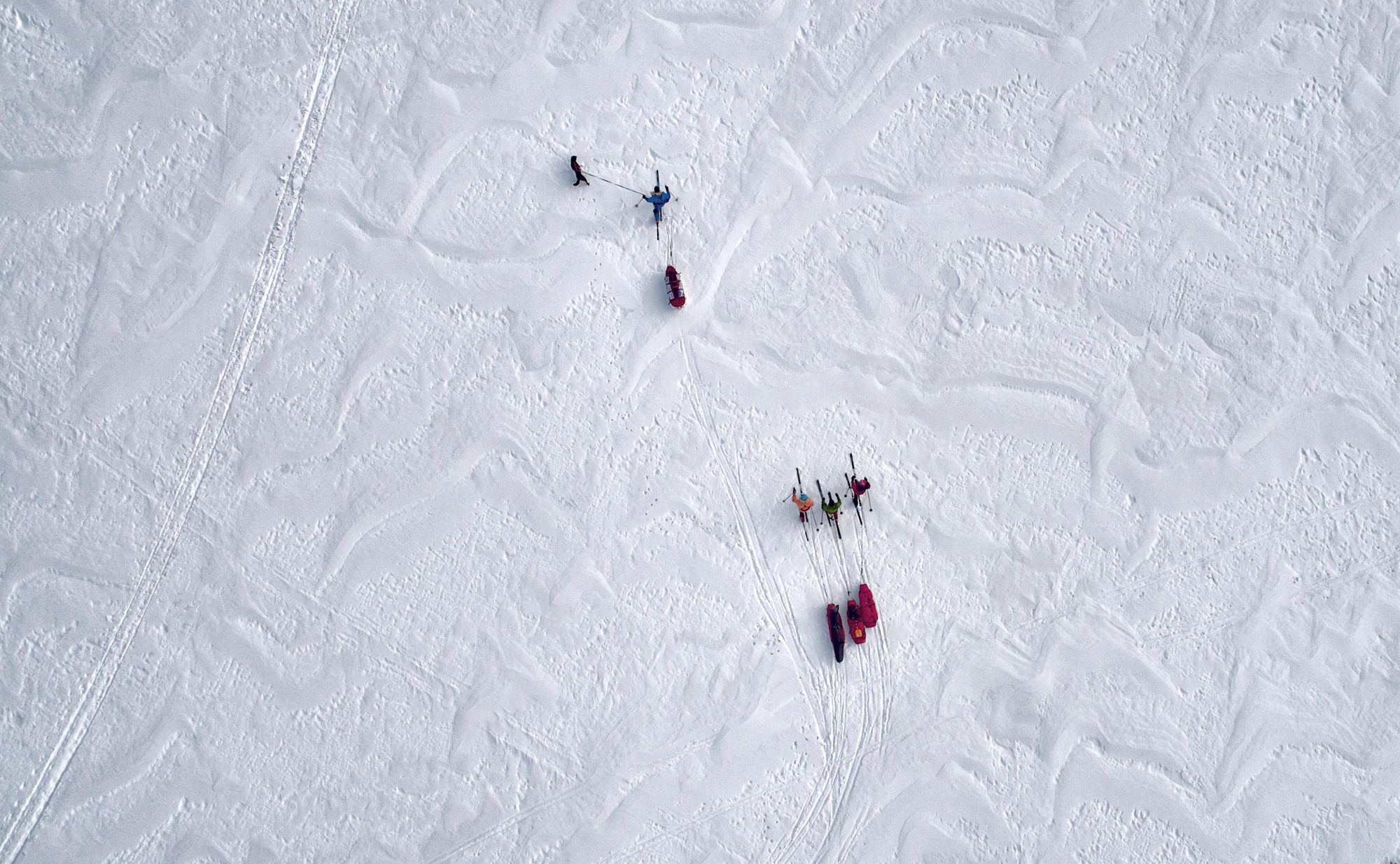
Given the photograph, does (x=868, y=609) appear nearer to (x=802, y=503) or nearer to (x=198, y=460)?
(x=802, y=503)

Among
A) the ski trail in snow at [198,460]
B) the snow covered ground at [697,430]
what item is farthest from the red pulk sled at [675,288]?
the ski trail in snow at [198,460]

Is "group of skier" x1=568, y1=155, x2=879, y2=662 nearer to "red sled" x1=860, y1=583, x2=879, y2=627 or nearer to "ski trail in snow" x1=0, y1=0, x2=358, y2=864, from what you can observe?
"red sled" x1=860, y1=583, x2=879, y2=627

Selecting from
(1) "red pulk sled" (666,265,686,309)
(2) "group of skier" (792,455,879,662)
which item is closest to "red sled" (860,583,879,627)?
(2) "group of skier" (792,455,879,662)

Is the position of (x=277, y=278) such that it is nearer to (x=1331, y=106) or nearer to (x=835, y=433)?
(x=835, y=433)

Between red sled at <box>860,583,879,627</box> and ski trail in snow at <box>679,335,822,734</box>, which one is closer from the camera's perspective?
red sled at <box>860,583,879,627</box>

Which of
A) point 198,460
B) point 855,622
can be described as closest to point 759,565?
point 855,622

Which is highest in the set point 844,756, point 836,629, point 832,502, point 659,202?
point 659,202

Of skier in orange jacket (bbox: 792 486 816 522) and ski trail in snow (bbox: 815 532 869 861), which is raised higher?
skier in orange jacket (bbox: 792 486 816 522)
